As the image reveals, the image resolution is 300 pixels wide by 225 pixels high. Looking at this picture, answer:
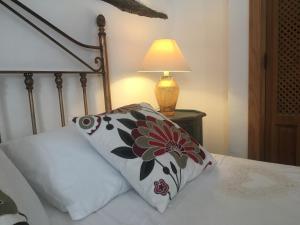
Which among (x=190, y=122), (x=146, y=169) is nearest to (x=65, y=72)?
(x=146, y=169)

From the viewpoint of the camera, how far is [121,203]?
0.81 metres

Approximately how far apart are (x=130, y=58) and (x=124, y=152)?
1046 millimetres

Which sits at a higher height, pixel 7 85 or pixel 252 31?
pixel 252 31

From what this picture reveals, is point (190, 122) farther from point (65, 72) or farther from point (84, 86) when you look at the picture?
point (65, 72)

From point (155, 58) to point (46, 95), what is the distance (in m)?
0.70

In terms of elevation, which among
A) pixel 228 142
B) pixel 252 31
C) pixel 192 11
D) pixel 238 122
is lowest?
pixel 228 142

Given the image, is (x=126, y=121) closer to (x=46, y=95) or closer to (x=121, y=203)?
(x=121, y=203)

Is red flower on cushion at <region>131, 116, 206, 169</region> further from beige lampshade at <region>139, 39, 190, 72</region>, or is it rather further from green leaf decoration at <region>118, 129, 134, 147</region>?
beige lampshade at <region>139, 39, 190, 72</region>

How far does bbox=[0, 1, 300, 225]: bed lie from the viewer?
70 cm

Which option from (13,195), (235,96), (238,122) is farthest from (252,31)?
(13,195)

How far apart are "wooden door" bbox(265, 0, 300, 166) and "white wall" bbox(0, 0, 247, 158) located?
0.19 metres

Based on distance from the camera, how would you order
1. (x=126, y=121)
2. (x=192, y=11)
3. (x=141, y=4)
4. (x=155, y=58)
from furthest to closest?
(x=192, y=11) < (x=141, y=4) < (x=155, y=58) < (x=126, y=121)

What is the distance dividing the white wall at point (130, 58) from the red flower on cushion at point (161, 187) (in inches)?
28.0

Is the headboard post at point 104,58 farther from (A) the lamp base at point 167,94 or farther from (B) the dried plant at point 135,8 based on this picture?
(A) the lamp base at point 167,94
